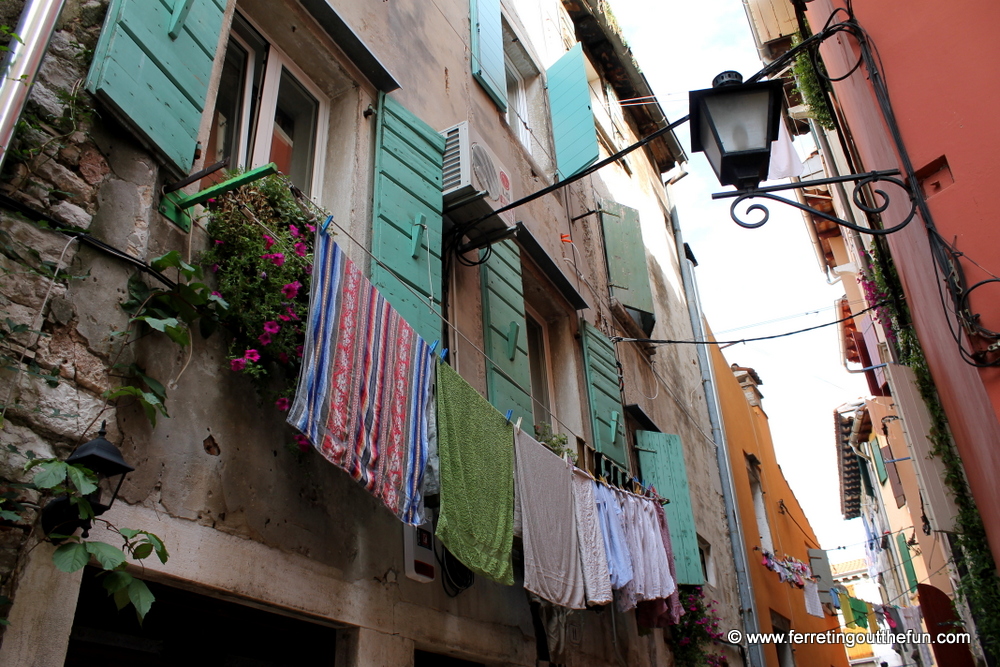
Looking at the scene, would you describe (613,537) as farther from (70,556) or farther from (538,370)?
(70,556)

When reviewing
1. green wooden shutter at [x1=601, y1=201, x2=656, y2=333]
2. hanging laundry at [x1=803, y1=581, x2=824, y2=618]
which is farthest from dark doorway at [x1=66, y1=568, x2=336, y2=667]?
hanging laundry at [x1=803, y1=581, x2=824, y2=618]

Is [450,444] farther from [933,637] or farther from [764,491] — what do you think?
[764,491]

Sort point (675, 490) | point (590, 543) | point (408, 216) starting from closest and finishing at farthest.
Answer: point (408, 216) < point (590, 543) < point (675, 490)

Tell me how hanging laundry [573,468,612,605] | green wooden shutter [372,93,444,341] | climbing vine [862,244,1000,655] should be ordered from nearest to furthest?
1. green wooden shutter [372,93,444,341]
2. hanging laundry [573,468,612,605]
3. climbing vine [862,244,1000,655]

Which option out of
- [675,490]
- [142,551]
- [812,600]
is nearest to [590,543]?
[142,551]

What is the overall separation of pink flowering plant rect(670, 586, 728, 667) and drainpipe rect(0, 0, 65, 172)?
23.9ft

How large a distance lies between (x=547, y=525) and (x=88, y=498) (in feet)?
9.42

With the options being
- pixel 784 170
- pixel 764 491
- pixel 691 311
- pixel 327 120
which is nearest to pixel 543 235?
pixel 327 120

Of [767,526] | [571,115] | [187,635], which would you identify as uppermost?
[571,115]

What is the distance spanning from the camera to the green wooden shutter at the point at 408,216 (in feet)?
15.4

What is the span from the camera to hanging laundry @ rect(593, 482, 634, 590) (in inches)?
211

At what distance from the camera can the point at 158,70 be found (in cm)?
335

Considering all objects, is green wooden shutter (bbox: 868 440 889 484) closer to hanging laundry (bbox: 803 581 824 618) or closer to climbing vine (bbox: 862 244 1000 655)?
hanging laundry (bbox: 803 581 824 618)

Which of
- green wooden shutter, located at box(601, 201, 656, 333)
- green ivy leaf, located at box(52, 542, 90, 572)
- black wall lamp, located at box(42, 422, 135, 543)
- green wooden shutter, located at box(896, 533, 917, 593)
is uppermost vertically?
green wooden shutter, located at box(601, 201, 656, 333)
